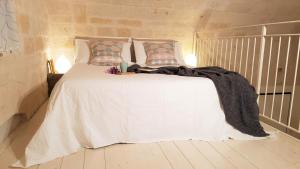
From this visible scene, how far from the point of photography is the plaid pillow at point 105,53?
8.70ft

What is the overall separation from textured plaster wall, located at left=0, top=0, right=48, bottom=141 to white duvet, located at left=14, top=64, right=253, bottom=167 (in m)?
0.52

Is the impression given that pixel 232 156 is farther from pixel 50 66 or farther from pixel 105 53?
pixel 50 66

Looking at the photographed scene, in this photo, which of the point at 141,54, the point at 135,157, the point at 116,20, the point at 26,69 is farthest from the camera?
the point at 116,20

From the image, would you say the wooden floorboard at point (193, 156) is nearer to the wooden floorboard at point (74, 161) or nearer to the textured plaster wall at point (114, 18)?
the wooden floorboard at point (74, 161)

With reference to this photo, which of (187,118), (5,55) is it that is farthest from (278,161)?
(5,55)

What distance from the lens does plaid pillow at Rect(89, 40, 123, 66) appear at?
8.70 feet

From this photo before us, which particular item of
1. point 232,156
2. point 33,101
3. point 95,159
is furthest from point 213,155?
point 33,101

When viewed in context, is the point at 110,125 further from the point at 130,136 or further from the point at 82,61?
the point at 82,61

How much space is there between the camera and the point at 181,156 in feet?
5.44

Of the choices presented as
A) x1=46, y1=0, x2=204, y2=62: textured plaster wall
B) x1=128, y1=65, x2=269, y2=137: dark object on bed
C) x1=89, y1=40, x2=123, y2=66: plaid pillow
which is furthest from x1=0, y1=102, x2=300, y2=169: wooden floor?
x1=46, y1=0, x2=204, y2=62: textured plaster wall

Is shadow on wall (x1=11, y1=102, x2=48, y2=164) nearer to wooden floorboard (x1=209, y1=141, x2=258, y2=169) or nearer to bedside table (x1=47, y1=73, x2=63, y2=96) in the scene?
bedside table (x1=47, y1=73, x2=63, y2=96)

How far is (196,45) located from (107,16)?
1.49 metres

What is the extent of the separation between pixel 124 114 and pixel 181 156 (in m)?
0.53

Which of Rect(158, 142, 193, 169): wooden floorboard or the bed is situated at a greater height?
the bed
